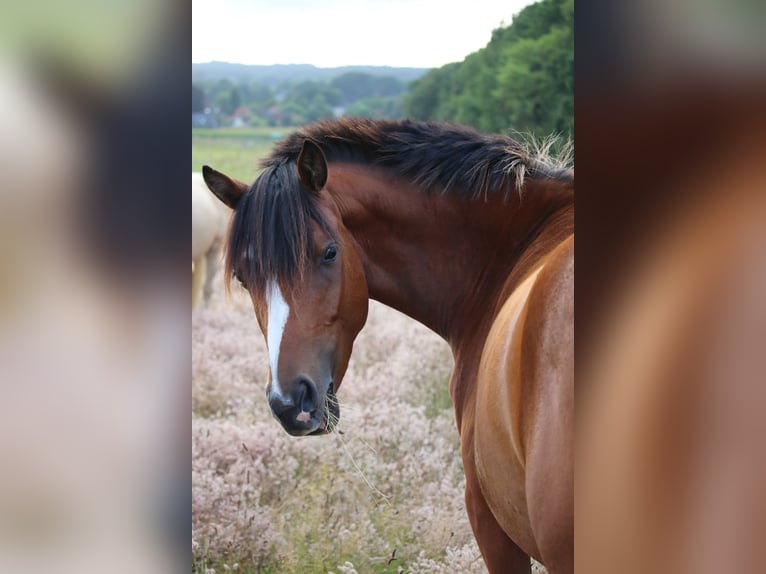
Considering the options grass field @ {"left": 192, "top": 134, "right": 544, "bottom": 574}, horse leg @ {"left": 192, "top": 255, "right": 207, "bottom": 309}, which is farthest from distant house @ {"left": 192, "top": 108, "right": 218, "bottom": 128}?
grass field @ {"left": 192, "top": 134, "right": 544, "bottom": 574}

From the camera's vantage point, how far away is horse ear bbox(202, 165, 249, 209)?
5.81 feet

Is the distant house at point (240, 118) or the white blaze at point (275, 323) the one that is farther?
the distant house at point (240, 118)

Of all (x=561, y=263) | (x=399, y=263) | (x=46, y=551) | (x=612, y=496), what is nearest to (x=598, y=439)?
(x=612, y=496)

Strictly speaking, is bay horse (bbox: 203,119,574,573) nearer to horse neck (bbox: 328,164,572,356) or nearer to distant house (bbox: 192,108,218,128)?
horse neck (bbox: 328,164,572,356)

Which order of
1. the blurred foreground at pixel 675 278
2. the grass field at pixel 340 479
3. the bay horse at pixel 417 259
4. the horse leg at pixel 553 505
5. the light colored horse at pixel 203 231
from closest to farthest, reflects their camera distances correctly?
1. the blurred foreground at pixel 675 278
2. the horse leg at pixel 553 505
3. the bay horse at pixel 417 259
4. the grass field at pixel 340 479
5. the light colored horse at pixel 203 231

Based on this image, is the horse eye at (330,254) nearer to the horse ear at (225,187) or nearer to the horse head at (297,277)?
the horse head at (297,277)

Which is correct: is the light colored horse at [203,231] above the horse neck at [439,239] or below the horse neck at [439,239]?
below

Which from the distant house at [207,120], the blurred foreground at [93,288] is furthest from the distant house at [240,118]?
the blurred foreground at [93,288]

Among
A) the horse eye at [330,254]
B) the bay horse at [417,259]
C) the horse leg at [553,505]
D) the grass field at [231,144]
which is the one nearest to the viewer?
the horse leg at [553,505]

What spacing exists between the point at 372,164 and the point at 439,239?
255mm

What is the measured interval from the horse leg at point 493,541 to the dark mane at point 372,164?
72cm

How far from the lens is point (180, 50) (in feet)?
2.00

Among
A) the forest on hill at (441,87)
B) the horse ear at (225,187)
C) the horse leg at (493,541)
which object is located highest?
the forest on hill at (441,87)

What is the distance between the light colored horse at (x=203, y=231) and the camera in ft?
18.2
